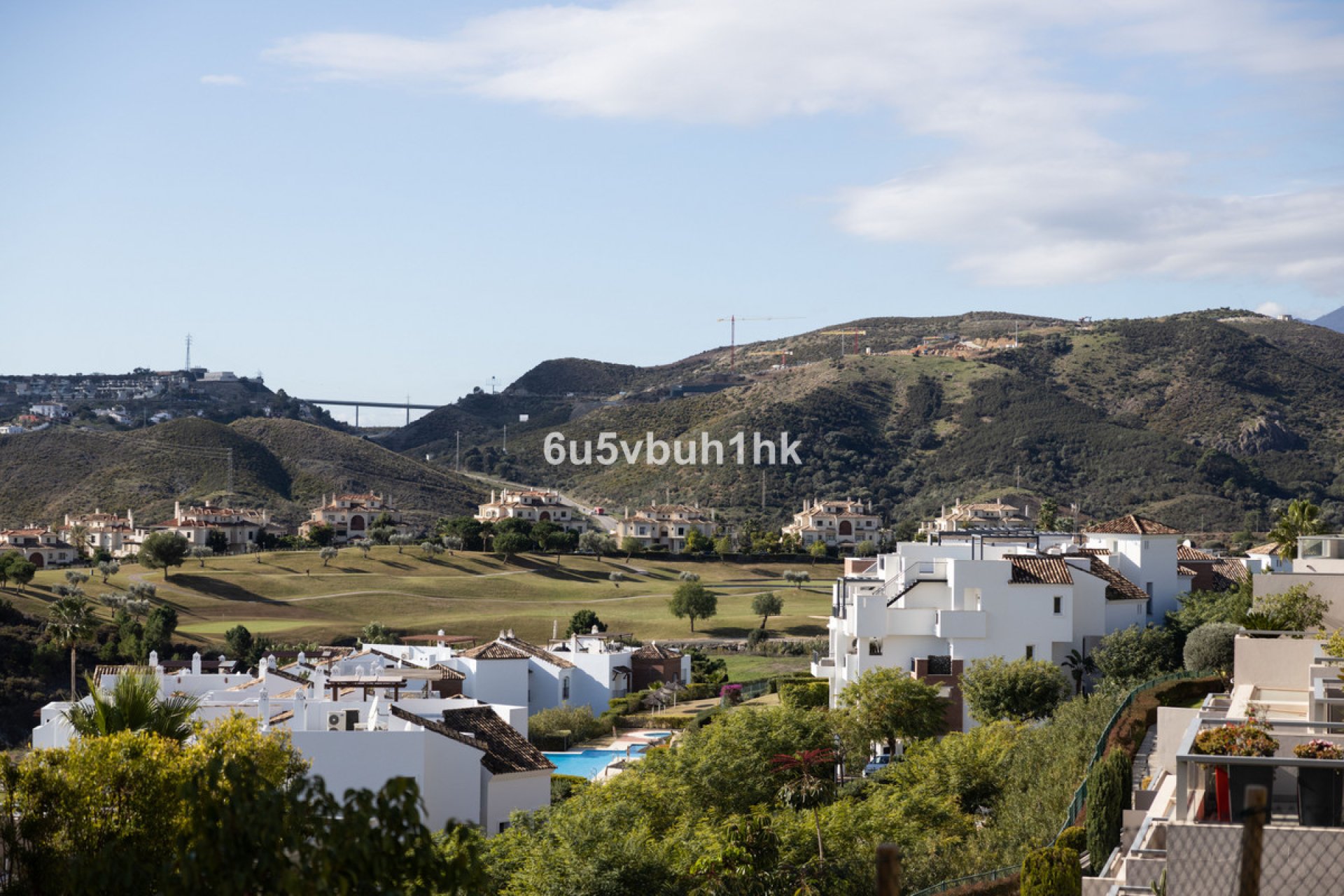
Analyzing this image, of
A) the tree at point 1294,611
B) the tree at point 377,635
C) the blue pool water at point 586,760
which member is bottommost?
the blue pool water at point 586,760

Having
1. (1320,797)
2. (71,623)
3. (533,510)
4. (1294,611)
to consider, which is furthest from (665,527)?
(1320,797)

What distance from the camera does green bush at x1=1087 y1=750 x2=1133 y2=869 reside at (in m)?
19.3

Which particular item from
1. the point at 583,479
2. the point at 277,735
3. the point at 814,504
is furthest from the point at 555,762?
the point at 583,479

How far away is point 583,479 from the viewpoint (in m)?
169

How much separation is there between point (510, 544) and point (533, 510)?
29.7 m

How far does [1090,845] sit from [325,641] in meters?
61.6

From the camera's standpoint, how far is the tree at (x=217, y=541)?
109 m

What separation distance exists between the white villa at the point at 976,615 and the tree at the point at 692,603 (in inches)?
1433

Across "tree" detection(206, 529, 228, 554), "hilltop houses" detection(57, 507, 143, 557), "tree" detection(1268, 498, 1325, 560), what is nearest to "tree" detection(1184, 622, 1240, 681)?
"tree" detection(1268, 498, 1325, 560)

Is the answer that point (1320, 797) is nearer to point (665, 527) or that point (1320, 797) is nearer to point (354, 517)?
point (665, 527)

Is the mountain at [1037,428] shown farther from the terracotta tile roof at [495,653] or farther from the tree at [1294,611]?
the tree at [1294,611]

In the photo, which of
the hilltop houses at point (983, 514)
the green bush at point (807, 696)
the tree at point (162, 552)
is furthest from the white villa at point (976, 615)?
the tree at point (162, 552)

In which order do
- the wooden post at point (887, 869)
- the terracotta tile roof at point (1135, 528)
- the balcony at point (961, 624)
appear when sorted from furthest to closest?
the terracotta tile roof at point (1135, 528)
the balcony at point (961, 624)
the wooden post at point (887, 869)

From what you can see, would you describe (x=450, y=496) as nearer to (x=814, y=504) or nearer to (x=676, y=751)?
(x=814, y=504)
